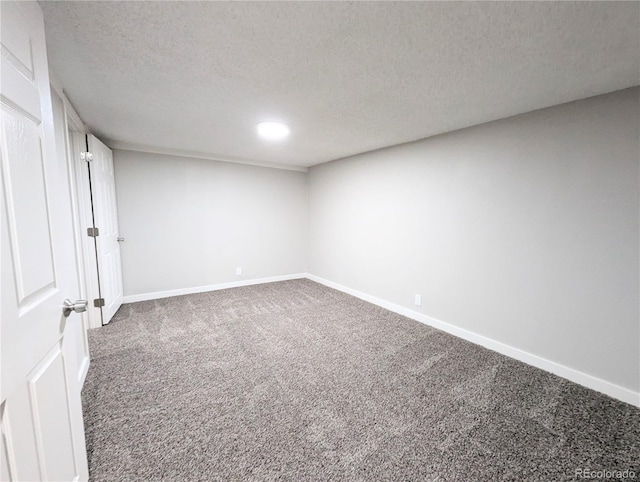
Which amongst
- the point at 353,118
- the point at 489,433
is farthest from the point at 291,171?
the point at 489,433

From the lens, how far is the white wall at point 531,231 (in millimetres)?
1898

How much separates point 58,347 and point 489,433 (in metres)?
2.26

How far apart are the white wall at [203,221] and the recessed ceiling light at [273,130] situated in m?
1.68

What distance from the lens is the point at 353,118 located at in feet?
8.07

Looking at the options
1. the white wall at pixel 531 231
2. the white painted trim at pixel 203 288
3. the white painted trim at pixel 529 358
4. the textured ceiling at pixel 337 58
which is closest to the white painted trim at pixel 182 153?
the textured ceiling at pixel 337 58

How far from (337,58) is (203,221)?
346 cm

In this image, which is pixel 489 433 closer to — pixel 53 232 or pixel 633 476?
pixel 633 476

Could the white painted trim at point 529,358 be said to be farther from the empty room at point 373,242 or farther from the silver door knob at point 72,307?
the silver door knob at point 72,307

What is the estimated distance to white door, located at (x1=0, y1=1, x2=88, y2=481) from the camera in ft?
2.57

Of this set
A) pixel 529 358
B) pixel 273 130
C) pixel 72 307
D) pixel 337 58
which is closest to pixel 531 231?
pixel 529 358

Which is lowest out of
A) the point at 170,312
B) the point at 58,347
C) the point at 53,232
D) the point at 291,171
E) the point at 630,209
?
the point at 170,312

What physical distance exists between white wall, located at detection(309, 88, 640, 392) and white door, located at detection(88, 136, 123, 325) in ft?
10.9

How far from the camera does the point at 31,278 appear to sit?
2.96 ft

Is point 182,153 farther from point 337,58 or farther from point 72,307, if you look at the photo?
point 72,307
